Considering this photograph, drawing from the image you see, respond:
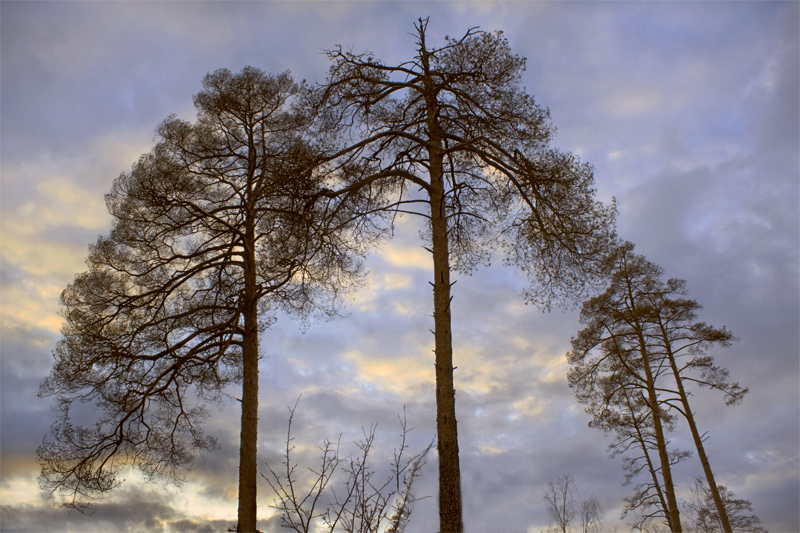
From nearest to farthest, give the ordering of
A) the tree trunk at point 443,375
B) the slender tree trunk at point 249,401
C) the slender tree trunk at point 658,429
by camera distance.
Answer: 1. the tree trunk at point 443,375
2. the slender tree trunk at point 249,401
3. the slender tree trunk at point 658,429

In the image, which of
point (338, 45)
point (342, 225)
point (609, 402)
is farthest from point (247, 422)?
point (609, 402)

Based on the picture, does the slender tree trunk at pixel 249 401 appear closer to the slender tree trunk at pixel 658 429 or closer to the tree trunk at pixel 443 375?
the tree trunk at pixel 443 375

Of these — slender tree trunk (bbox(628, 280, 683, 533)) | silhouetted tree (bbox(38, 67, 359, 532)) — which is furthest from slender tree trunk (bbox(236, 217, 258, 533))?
slender tree trunk (bbox(628, 280, 683, 533))

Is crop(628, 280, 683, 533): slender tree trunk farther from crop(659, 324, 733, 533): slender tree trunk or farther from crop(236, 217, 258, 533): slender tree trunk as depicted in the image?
crop(236, 217, 258, 533): slender tree trunk

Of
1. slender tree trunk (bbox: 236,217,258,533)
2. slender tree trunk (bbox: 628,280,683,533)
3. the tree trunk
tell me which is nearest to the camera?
the tree trunk

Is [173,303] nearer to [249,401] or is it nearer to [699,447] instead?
[249,401]

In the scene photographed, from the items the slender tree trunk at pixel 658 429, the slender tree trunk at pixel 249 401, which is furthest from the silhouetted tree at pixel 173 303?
the slender tree trunk at pixel 658 429

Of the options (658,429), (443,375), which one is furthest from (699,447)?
(443,375)

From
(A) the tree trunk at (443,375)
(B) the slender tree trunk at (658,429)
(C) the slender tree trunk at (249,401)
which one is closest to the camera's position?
(A) the tree trunk at (443,375)

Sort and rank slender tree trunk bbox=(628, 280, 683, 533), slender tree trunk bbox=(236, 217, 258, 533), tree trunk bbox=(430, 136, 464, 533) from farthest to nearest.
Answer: slender tree trunk bbox=(628, 280, 683, 533), slender tree trunk bbox=(236, 217, 258, 533), tree trunk bbox=(430, 136, 464, 533)

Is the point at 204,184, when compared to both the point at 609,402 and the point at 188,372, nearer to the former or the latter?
the point at 188,372

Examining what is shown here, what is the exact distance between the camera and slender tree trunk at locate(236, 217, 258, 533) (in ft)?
32.1

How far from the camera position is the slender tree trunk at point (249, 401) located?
32.1 ft

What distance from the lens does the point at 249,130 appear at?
1235 centimetres
